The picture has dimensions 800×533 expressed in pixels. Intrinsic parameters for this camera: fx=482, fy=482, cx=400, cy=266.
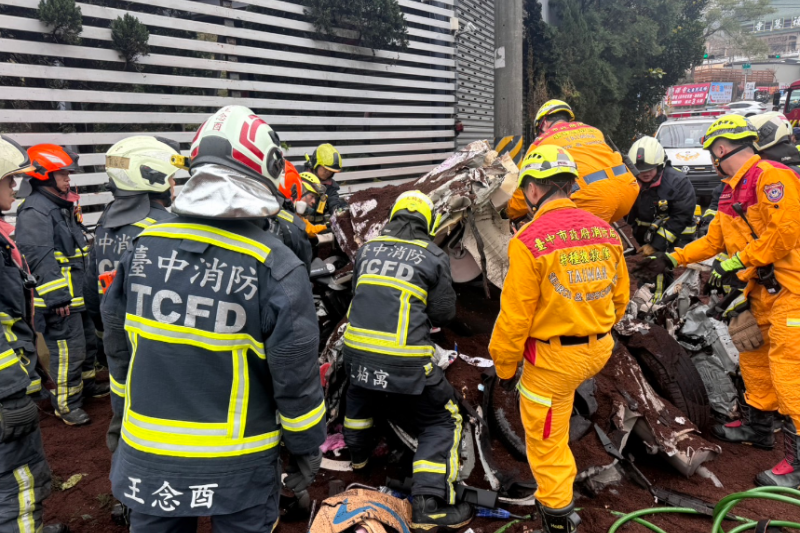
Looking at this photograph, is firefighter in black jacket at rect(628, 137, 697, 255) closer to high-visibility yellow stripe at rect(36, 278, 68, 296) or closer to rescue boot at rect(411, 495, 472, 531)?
rescue boot at rect(411, 495, 472, 531)

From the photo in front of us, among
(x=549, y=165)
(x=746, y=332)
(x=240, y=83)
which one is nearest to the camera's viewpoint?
(x=549, y=165)

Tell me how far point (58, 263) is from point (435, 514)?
149 inches

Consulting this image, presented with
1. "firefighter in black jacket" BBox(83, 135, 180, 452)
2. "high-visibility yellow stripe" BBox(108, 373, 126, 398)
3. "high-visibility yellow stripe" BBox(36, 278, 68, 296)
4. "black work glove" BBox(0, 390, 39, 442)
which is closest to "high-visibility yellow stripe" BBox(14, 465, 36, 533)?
"black work glove" BBox(0, 390, 39, 442)

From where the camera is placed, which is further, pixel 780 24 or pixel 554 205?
pixel 780 24

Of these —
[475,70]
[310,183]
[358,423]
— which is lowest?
[358,423]

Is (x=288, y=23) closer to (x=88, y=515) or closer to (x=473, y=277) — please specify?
(x=473, y=277)

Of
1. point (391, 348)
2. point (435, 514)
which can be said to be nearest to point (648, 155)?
point (391, 348)

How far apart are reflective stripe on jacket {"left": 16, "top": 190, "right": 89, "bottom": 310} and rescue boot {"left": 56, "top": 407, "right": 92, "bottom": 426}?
3.17 ft

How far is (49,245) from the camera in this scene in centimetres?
411

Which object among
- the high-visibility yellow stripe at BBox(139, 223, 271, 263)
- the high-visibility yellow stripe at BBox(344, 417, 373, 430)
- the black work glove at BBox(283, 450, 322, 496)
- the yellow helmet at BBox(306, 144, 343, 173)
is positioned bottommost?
the high-visibility yellow stripe at BBox(344, 417, 373, 430)

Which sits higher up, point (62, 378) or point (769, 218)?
point (769, 218)

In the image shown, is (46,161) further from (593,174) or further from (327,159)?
(593,174)

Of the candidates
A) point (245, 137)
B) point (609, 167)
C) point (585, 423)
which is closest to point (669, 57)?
point (609, 167)

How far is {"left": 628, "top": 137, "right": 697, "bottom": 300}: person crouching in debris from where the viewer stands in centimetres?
580
